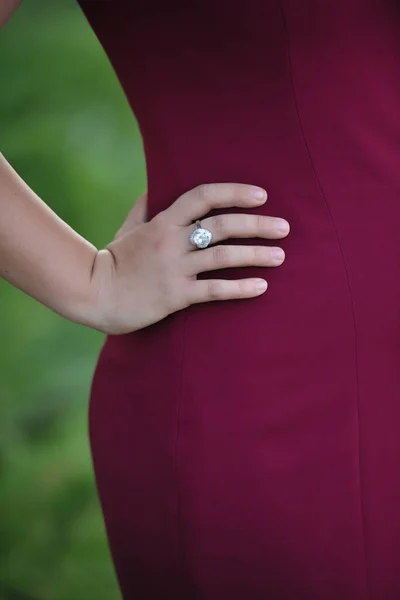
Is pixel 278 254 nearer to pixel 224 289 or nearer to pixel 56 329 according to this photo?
pixel 224 289

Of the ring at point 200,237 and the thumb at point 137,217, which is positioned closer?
the ring at point 200,237

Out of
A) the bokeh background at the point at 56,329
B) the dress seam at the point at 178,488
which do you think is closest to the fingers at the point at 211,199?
the dress seam at the point at 178,488

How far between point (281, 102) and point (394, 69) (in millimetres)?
115

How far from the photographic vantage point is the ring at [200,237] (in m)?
1.02

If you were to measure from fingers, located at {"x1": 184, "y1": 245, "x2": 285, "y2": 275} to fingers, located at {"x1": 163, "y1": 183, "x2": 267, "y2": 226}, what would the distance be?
4cm

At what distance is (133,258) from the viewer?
42.8 inches


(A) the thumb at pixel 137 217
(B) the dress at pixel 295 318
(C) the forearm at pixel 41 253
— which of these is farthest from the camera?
(A) the thumb at pixel 137 217

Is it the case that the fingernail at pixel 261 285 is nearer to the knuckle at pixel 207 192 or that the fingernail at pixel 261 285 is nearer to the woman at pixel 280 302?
the woman at pixel 280 302

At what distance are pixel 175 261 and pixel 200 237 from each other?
0.15 feet

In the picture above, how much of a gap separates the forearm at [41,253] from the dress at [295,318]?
0.19 meters

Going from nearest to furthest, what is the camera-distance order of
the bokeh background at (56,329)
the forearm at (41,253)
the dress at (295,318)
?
the dress at (295,318) < the forearm at (41,253) < the bokeh background at (56,329)

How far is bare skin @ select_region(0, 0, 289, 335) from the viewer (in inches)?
38.3

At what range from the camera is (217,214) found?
102 centimetres

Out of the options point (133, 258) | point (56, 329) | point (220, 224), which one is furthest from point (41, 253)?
point (56, 329)
